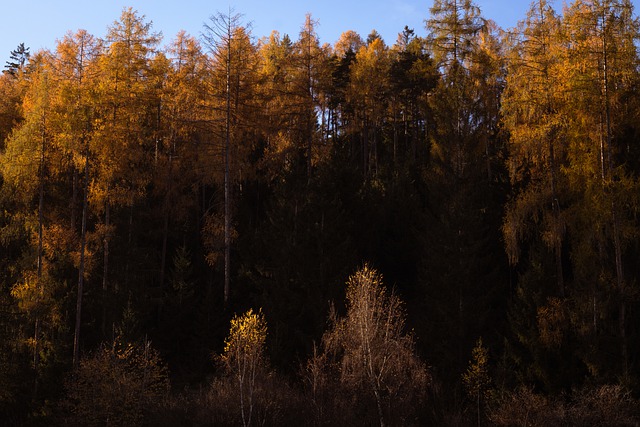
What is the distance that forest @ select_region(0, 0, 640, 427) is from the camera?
2045 cm

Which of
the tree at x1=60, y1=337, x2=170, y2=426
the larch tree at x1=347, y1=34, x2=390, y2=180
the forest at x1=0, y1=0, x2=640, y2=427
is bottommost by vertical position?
the tree at x1=60, y1=337, x2=170, y2=426

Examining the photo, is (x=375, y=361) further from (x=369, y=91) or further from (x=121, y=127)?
(x=369, y=91)

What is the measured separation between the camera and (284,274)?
24734mm

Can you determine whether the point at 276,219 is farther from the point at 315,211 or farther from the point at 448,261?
the point at 448,261

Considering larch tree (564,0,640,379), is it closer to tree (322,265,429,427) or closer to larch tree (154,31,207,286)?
tree (322,265,429,427)

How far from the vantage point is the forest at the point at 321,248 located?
2045 centimetres

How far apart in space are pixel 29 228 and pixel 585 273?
23.5 meters

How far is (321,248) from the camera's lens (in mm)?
24797

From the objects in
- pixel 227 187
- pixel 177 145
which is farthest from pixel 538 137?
pixel 177 145

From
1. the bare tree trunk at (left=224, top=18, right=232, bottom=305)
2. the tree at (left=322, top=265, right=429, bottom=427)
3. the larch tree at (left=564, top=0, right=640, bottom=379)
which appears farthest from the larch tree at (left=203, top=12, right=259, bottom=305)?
the larch tree at (left=564, top=0, right=640, bottom=379)

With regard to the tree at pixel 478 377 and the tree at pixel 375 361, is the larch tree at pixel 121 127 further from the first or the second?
the tree at pixel 478 377

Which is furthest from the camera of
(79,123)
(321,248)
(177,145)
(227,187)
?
(177,145)

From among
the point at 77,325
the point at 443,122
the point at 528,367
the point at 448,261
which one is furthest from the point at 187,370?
the point at 443,122

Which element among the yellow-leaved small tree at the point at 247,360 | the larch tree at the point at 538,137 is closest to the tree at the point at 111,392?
the yellow-leaved small tree at the point at 247,360
